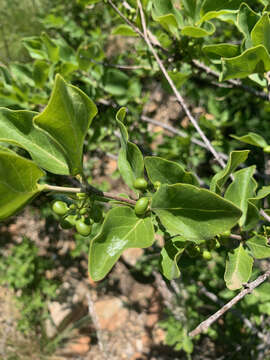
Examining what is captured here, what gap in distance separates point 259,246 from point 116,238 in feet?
2.10

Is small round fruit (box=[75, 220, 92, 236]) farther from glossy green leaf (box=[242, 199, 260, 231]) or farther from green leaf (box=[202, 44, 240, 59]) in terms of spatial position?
green leaf (box=[202, 44, 240, 59])

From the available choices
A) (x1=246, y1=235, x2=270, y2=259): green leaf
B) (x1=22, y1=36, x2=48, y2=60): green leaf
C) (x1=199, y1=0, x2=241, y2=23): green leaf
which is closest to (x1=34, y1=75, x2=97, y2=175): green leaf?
(x1=246, y1=235, x2=270, y2=259): green leaf

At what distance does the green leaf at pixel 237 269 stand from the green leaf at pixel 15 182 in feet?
2.45

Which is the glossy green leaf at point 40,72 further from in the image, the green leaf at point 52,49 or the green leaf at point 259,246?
the green leaf at point 259,246

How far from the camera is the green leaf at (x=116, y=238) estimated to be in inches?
31.2

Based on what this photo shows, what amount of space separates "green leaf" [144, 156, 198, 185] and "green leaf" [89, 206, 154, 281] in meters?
0.14

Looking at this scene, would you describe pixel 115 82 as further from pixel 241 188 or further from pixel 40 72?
pixel 241 188

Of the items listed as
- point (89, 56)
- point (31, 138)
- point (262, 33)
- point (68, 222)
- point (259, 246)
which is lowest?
point (259, 246)

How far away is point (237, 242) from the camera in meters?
1.27

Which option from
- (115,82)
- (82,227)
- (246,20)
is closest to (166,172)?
(82,227)

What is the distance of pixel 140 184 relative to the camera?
3.21 feet

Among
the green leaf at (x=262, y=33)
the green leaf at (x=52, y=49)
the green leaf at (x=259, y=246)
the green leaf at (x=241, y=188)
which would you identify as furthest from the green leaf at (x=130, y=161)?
the green leaf at (x=52, y=49)

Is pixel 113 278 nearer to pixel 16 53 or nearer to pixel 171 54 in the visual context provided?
pixel 171 54

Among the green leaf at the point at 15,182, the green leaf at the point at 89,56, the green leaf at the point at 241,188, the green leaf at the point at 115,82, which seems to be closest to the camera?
the green leaf at the point at 15,182
